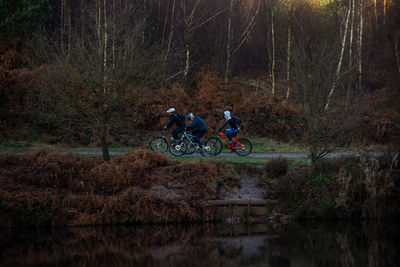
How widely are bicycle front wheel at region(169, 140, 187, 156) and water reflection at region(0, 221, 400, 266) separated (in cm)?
584

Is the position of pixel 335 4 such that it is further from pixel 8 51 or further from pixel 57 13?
pixel 8 51

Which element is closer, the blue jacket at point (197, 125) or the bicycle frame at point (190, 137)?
the blue jacket at point (197, 125)

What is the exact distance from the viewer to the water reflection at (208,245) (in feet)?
40.7

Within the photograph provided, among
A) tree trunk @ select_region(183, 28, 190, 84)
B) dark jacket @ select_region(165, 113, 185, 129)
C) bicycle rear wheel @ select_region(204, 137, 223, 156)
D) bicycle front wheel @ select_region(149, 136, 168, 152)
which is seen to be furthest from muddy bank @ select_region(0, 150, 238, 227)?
tree trunk @ select_region(183, 28, 190, 84)

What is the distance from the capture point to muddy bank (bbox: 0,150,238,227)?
1698 cm

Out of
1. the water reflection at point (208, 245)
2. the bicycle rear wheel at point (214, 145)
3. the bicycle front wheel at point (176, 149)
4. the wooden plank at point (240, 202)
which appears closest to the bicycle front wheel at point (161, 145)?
the bicycle front wheel at point (176, 149)

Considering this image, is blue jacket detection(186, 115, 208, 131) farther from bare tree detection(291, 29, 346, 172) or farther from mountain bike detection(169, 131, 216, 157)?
bare tree detection(291, 29, 346, 172)

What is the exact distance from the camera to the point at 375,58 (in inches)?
1578

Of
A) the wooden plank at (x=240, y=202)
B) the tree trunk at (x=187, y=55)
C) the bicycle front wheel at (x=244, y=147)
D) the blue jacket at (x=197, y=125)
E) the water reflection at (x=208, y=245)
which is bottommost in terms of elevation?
the water reflection at (x=208, y=245)

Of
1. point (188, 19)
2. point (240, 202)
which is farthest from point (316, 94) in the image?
point (188, 19)

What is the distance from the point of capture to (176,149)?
2217cm

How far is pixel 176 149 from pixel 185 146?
0.42 metres

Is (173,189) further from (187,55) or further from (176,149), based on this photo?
(187,55)

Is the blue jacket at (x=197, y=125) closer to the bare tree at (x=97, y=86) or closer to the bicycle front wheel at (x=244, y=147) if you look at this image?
the bicycle front wheel at (x=244, y=147)
